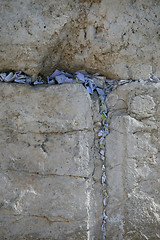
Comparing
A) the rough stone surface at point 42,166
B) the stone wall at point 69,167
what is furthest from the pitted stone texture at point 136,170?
the rough stone surface at point 42,166

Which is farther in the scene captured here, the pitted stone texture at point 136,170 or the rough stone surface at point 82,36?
the pitted stone texture at point 136,170

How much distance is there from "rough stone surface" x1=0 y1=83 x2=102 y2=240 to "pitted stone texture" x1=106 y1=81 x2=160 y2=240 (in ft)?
0.80

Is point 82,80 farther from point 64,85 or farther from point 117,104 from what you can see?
point 117,104

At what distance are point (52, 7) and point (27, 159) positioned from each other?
1.12 m

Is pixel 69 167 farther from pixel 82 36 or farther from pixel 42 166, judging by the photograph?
pixel 82 36

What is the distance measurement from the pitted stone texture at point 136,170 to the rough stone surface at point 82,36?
9.9 inches

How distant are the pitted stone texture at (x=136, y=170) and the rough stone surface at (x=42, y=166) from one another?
0.24 metres

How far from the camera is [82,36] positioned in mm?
2498

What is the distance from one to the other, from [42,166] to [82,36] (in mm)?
1020

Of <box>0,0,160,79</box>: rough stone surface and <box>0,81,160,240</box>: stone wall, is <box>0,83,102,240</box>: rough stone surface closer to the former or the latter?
<box>0,81,160,240</box>: stone wall

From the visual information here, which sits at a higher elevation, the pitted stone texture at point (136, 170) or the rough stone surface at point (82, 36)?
the rough stone surface at point (82, 36)

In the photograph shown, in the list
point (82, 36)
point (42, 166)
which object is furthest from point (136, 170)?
point (82, 36)

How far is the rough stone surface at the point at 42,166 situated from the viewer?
2.42 m

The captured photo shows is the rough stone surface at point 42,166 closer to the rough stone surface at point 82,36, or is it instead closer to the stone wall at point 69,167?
the stone wall at point 69,167
